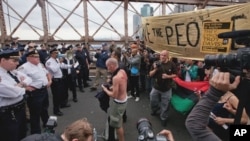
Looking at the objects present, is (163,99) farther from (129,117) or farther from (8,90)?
(8,90)

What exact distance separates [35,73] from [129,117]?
98.4 inches

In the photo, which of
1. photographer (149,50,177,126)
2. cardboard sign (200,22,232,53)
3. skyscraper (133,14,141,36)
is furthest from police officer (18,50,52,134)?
skyscraper (133,14,141,36)

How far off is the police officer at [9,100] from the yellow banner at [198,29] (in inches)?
128

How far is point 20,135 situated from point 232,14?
Result: 13.2 feet

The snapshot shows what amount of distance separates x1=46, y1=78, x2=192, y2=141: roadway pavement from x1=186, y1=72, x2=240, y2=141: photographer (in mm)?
3386

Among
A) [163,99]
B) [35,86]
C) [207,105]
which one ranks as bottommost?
[163,99]

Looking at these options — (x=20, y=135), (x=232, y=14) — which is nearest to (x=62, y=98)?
(x=20, y=135)

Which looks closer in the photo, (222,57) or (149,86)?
(222,57)

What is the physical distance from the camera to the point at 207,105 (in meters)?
1.26

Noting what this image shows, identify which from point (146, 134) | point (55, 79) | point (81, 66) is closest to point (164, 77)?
point (55, 79)

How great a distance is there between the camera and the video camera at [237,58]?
123 centimetres

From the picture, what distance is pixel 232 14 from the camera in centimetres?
405

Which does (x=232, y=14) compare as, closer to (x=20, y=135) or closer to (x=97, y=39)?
(x=20, y=135)

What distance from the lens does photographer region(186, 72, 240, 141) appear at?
1177 mm
